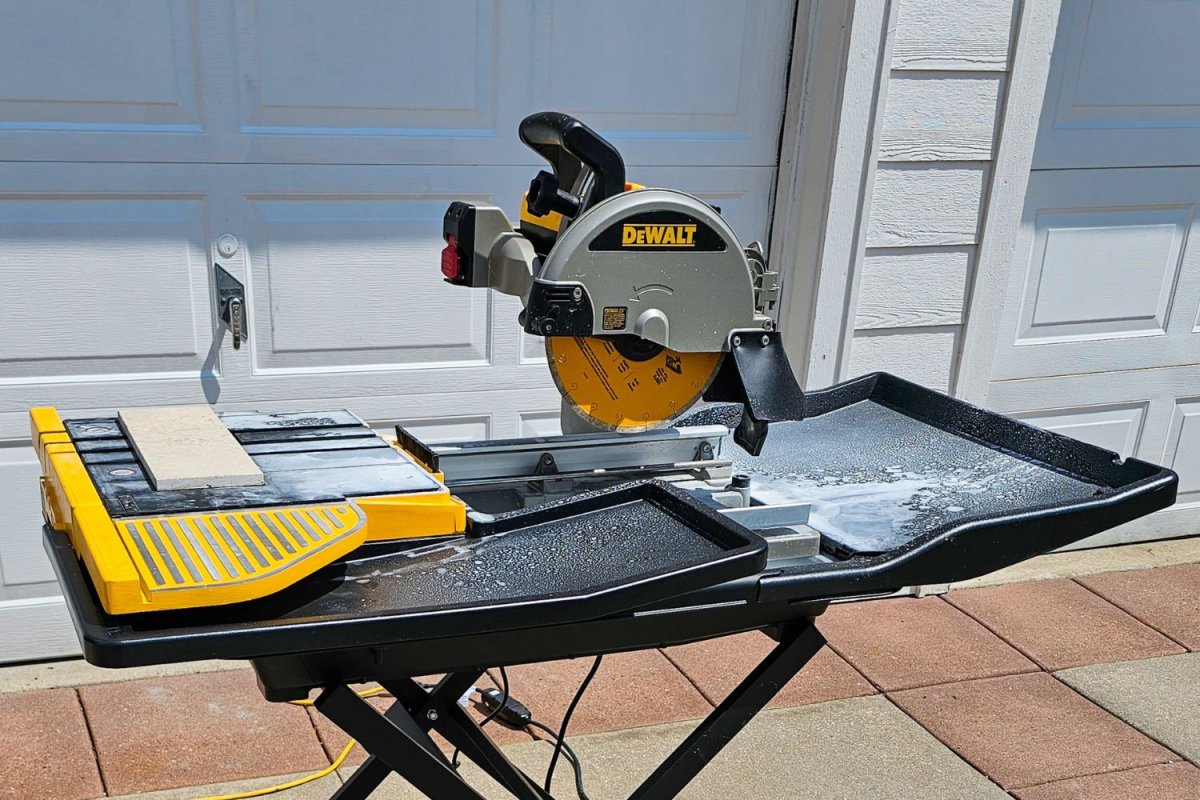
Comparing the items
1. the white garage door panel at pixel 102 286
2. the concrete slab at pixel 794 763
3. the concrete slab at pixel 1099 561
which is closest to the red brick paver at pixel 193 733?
the concrete slab at pixel 794 763

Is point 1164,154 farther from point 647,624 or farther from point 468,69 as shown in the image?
point 647,624

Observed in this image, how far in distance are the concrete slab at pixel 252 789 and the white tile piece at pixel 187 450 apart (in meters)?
1.32

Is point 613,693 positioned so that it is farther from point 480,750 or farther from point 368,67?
point 368,67

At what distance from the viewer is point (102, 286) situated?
115 inches

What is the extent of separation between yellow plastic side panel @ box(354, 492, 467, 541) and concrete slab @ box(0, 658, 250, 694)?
185cm

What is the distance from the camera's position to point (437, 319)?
326cm

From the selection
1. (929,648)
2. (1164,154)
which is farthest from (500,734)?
(1164,154)

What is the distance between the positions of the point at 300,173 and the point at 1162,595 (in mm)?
3182

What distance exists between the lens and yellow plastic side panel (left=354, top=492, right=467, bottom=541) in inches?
57.8

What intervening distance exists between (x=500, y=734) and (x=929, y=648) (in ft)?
4.62

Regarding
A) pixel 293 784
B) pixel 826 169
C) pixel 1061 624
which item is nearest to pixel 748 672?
pixel 1061 624

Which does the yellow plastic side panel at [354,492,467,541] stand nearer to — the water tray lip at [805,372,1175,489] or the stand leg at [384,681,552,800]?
the stand leg at [384,681,552,800]

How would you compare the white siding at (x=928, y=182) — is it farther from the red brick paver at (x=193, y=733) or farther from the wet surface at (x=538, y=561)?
the wet surface at (x=538, y=561)

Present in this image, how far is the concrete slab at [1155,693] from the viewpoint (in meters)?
3.21
